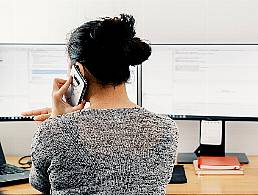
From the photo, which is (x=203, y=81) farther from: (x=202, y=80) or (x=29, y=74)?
(x=29, y=74)

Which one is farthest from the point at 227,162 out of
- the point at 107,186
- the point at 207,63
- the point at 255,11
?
the point at 107,186

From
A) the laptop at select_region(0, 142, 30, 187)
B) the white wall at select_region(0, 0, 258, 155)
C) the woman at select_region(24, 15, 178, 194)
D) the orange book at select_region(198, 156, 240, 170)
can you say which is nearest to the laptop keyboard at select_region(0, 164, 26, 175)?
the laptop at select_region(0, 142, 30, 187)

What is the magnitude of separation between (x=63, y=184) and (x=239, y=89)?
100 cm

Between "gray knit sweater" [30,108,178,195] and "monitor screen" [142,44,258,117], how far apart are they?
764 millimetres

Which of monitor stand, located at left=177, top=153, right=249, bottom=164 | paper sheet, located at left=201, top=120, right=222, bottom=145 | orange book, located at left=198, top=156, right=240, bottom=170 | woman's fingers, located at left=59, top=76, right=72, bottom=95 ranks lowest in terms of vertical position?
monitor stand, located at left=177, top=153, right=249, bottom=164

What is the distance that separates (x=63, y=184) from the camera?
4.18 ft

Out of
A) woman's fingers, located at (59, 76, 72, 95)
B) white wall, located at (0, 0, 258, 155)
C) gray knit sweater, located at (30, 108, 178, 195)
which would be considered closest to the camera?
gray knit sweater, located at (30, 108, 178, 195)

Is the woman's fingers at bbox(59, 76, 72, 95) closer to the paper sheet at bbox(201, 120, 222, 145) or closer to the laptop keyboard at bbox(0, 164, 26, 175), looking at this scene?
the laptop keyboard at bbox(0, 164, 26, 175)

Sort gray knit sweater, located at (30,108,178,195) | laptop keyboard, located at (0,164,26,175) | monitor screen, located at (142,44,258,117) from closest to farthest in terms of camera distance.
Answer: gray knit sweater, located at (30,108,178,195) → laptop keyboard, located at (0,164,26,175) → monitor screen, located at (142,44,258,117)

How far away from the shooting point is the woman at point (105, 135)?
124 centimetres

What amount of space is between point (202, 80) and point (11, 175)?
83 centimetres

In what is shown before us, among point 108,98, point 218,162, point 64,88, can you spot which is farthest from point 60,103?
point 218,162

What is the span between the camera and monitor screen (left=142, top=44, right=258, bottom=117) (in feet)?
6.61

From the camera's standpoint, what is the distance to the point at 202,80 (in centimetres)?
204
